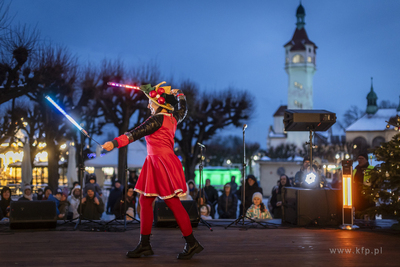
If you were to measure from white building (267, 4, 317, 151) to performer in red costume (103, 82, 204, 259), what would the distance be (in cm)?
6085

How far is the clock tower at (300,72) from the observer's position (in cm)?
6644

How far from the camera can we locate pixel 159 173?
14.1 feet

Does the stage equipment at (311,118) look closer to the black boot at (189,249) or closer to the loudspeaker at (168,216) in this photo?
the loudspeaker at (168,216)

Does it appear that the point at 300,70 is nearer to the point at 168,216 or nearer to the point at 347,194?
the point at 347,194

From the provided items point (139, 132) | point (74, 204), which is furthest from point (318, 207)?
point (74, 204)

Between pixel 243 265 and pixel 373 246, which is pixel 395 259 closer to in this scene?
pixel 373 246

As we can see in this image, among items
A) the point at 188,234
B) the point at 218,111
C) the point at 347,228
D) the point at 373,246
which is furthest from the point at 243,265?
the point at 218,111

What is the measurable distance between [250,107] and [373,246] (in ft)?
65.9

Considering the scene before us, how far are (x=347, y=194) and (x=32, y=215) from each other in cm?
462

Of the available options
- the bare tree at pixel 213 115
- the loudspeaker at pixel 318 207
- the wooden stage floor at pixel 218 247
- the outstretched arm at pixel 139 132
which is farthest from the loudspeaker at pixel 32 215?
the bare tree at pixel 213 115

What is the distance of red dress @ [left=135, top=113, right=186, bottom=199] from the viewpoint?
4.24 meters

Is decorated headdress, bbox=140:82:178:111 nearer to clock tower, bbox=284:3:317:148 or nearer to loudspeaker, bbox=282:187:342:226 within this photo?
loudspeaker, bbox=282:187:342:226

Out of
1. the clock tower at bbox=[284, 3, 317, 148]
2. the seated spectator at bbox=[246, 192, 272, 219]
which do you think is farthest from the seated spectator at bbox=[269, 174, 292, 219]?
the clock tower at bbox=[284, 3, 317, 148]

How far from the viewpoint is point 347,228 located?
20.3 feet
